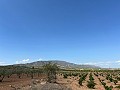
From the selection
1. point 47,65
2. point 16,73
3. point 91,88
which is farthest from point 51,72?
point 16,73

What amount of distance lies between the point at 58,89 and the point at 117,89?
1146 centimetres

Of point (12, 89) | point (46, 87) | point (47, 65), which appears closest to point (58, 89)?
point (46, 87)

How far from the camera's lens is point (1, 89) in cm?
3291

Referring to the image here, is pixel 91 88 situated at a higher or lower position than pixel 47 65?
lower

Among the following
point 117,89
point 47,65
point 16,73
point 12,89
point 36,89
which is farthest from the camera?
point 16,73

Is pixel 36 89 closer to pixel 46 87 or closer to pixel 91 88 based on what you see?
pixel 46 87

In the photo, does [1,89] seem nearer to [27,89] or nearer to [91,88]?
[27,89]

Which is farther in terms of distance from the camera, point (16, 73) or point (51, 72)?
point (16, 73)

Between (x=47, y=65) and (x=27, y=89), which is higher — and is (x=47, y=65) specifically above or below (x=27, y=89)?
above

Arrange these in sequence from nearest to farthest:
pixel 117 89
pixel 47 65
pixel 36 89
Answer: pixel 36 89
pixel 117 89
pixel 47 65

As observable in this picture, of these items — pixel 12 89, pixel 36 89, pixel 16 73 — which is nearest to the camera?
pixel 36 89

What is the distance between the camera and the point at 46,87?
31.2 m

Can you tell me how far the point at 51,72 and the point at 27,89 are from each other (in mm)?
25565

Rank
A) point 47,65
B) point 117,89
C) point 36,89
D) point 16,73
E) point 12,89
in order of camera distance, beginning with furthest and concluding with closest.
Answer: point 16,73
point 47,65
point 117,89
point 12,89
point 36,89
